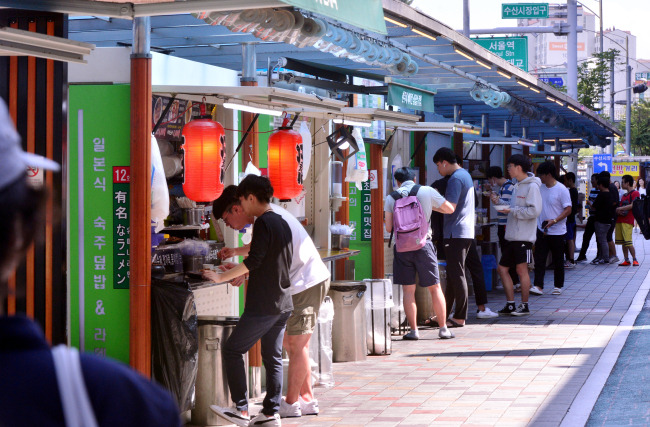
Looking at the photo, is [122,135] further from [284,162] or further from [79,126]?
[284,162]

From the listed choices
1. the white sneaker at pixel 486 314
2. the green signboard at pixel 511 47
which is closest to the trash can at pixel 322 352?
the white sneaker at pixel 486 314

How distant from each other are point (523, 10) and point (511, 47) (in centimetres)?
139

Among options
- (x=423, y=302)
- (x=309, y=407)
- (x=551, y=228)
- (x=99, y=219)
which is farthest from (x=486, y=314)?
(x=99, y=219)

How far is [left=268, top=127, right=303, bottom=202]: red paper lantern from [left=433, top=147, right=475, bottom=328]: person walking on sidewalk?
3198 mm

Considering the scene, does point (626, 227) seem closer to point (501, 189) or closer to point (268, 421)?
point (501, 189)

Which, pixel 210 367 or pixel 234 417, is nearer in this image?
pixel 234 417

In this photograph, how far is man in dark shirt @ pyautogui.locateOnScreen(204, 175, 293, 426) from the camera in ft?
21.1

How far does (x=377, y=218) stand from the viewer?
11656mm

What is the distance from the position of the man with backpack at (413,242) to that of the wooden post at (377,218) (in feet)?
2.83

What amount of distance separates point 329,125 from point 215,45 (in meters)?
1.84

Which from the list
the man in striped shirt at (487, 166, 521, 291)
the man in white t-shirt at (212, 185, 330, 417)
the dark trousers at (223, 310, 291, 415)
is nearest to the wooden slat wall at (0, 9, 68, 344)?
the dark trousers at (223, 310, 291, 415)

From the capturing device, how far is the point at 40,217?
4.75 ft

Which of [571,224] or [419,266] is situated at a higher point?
[571,224]

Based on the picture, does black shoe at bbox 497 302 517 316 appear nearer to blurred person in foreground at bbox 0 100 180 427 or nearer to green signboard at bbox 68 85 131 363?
green signboard at bbox 68 85 131 363
